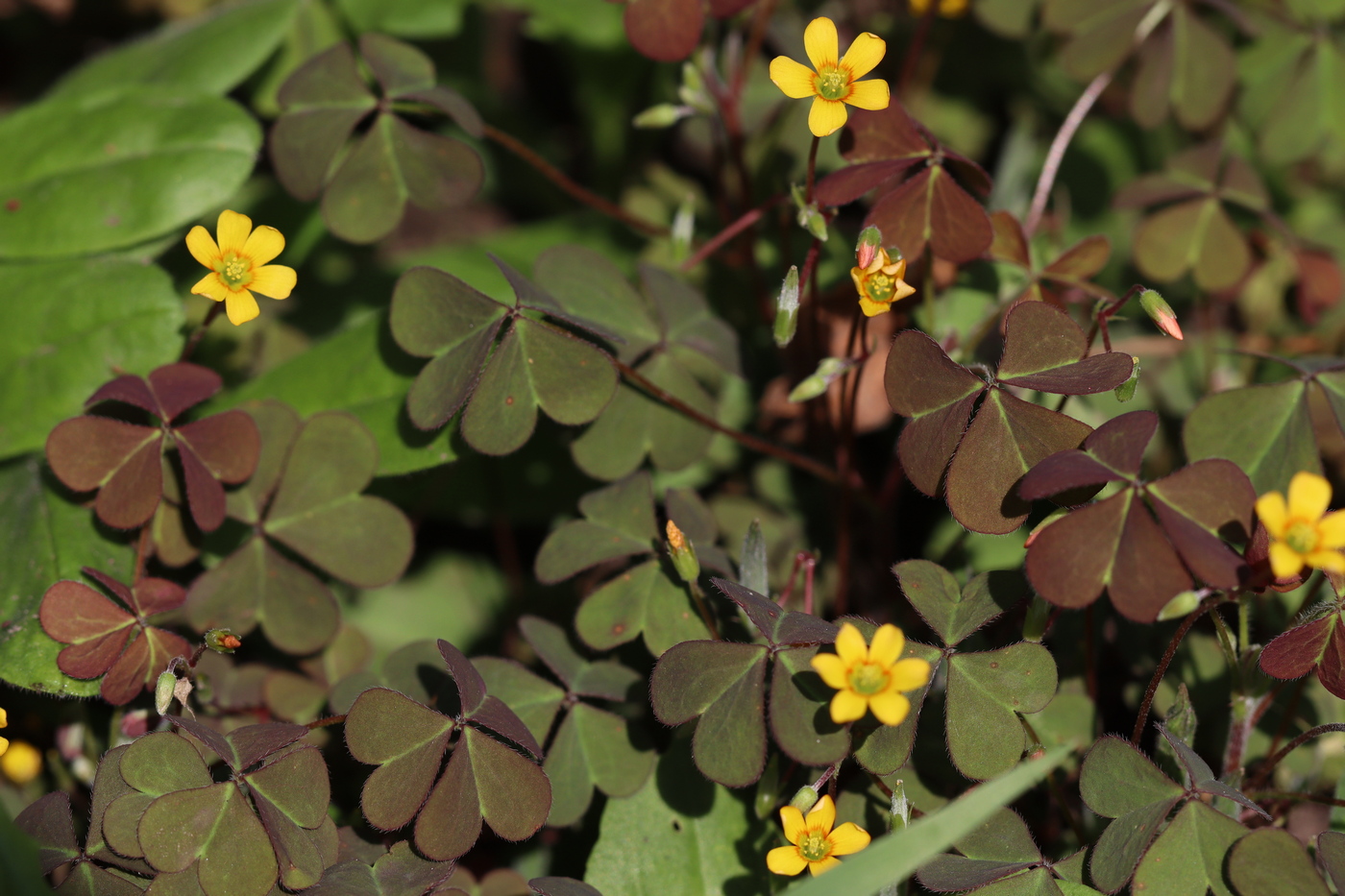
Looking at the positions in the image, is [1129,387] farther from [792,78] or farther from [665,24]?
[665,24]

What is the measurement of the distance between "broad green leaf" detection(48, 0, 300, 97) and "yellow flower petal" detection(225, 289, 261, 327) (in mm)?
1111

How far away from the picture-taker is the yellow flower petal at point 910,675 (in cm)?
165

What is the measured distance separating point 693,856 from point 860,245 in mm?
1402

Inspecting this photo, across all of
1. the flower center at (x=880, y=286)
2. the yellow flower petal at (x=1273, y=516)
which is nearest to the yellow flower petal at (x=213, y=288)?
the flower center at (x=880, y=286)

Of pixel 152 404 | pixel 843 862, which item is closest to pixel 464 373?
pixel 152 404

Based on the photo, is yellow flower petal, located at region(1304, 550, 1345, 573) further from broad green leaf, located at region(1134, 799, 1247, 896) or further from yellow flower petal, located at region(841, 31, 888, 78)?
yellow flower petal, located at region(841, 31, 888, 78)

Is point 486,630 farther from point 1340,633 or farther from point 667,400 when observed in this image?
point 1340,633

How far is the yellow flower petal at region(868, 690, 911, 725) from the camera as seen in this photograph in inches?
63.6

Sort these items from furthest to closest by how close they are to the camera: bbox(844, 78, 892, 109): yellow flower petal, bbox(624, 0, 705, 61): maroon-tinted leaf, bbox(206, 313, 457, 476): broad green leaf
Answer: bbox(624, 0, 705, 61): maroon-tinted leaf < bbox(206, 313, 457, 476): broad green leaf < bbox(844, 78, 892, 109): yellow flower petal

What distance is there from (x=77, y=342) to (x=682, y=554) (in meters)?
1.68

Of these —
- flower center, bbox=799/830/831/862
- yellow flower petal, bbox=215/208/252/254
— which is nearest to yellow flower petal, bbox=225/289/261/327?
yellow flower petal, bbox=215/208/252/254

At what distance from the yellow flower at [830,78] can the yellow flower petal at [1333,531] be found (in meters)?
1.11

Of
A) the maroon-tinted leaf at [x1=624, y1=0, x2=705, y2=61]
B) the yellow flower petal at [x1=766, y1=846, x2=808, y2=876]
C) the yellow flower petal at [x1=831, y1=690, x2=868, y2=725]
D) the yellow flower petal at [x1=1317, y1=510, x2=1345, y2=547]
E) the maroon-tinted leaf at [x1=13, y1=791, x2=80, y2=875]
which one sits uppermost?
the maroon-tinted leaf at [x1=624, y1=0, x2=705, y2=61]

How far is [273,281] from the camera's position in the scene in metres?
2.09
